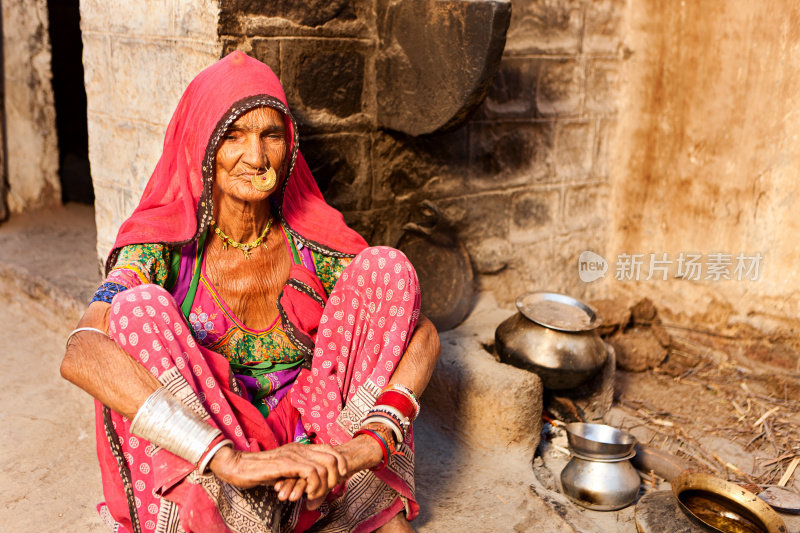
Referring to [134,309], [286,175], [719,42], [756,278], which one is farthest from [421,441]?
[719,42]

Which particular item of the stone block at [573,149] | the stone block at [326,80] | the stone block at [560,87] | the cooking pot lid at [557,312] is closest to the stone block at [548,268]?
the stone block at [573,149]

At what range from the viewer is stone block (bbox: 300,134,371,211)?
289cm

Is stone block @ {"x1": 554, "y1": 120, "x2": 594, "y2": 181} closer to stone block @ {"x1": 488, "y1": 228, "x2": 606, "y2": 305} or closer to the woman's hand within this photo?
stone block @ {"x1": 488, "y1": 228, "x2": 606, "y2": 305}

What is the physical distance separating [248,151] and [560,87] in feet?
8.02

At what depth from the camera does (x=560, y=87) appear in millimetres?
3928

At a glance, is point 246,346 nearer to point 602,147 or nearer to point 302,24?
point 302,24

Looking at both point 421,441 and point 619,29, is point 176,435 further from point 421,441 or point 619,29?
point 619,29

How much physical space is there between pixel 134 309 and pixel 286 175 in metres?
0.69

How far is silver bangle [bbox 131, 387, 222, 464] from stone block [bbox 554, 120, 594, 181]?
2909 millimetres

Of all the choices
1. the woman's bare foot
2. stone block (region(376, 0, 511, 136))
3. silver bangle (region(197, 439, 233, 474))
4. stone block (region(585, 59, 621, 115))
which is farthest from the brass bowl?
stone block (region(585, 59, 621, 115))

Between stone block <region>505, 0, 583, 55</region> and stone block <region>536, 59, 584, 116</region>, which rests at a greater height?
stone block <region>505, 0, 583, 55</region>

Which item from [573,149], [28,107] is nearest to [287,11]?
[573,149]

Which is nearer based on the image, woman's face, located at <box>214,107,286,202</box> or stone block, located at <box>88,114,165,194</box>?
woman's face, located at <box>214,107,286,202</box>

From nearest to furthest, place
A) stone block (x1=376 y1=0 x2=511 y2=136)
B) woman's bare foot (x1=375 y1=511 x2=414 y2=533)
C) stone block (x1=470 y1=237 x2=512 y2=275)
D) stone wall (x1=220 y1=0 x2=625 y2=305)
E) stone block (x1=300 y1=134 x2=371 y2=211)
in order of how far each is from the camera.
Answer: woman's bare foot (x1=375 y1=511 x2=414 y2=533) → stone block (x1=376 y1=0 x2=511 y2=136) → stone wall (x1=220 y1=0 x2=625 y2=305) → stone block (x1=300 y1=134 x2=371 y2=211) → stone block (x1=470 y1=237 x2=512 y2=275)
